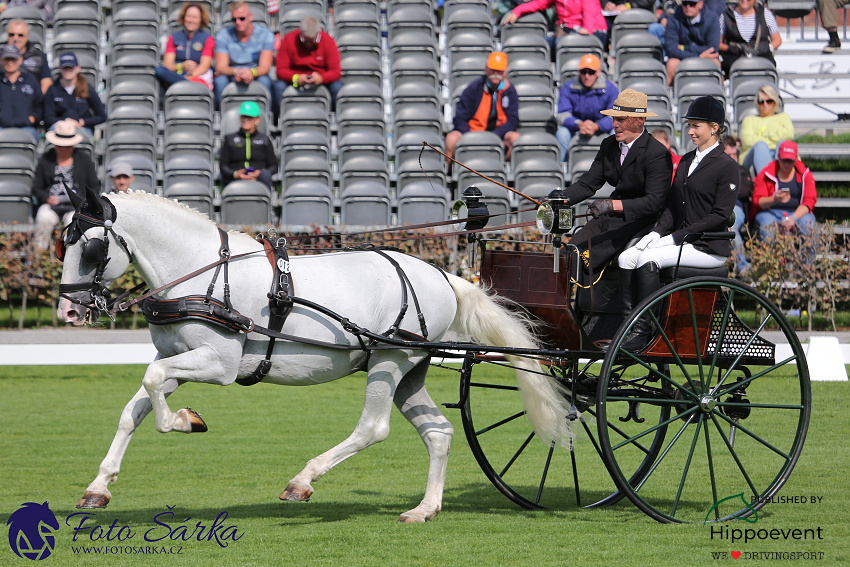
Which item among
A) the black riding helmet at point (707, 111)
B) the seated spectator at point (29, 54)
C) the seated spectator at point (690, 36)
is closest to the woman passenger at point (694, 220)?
the black riding helmet at point (707, 111)

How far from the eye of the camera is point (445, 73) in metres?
17.7

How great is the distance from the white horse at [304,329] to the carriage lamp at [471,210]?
359mm

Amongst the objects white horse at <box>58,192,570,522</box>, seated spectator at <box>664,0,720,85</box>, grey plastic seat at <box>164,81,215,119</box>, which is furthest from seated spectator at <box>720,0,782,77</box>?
white horse at <box>58,192,570,522</box>

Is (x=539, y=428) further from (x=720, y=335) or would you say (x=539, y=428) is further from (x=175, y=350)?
(x=175, y=350)

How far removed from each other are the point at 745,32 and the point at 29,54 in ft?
33.8

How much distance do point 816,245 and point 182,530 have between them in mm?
9066

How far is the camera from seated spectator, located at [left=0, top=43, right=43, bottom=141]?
14977mm

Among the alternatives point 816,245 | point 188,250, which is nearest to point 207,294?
point 188,250

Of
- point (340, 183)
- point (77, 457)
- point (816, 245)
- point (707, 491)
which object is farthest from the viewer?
point (340, 183)

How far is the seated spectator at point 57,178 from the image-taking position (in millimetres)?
13203

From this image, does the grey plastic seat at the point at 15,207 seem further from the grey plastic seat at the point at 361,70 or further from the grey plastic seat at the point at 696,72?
the grey plastic seat at the point at 696,72

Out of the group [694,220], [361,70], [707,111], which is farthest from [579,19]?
[694,220]

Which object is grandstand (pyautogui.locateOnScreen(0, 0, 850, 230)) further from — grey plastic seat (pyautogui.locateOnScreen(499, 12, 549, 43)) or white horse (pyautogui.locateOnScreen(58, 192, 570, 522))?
white horse (pyautogui.locateOnScreen(58, 192, 570, 522))

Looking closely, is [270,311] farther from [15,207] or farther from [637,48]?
[637,48]
